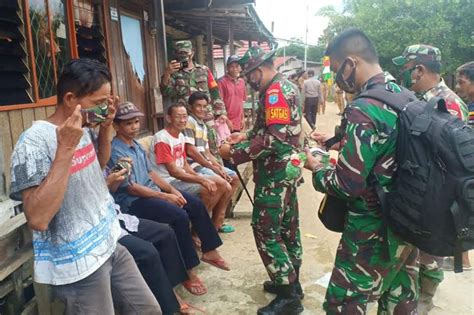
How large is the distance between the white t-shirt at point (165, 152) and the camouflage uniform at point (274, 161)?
0.79 meters

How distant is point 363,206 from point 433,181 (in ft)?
1.23

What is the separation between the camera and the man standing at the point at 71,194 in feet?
5.14

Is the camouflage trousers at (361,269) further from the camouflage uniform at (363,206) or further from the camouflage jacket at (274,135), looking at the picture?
the camouflage jacket at (274,135)

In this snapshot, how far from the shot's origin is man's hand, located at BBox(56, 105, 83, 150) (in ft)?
5.06

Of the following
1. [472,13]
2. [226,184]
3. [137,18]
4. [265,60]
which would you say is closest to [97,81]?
[265,60]

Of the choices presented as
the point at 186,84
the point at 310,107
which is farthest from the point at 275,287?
the point at 310,107

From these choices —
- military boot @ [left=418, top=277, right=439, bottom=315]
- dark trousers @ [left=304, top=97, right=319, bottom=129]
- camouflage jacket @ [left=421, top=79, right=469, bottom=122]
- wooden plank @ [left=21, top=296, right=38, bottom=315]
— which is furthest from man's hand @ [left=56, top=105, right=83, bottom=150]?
dark trousers @ [left=304, top=97, right=319, bottom=129]

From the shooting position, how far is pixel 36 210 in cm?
156

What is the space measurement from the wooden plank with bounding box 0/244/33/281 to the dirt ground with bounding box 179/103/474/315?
1.48 metres

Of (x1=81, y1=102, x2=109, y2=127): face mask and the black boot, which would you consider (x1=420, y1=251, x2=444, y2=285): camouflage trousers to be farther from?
(x1=81, y1=102, x2=109, y2=127): face mask

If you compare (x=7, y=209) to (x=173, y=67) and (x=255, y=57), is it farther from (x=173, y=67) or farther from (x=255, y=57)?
(x=173, y=67)

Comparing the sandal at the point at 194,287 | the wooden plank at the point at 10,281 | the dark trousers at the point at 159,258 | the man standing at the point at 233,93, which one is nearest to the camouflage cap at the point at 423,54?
the dark trousers at the point at 159,258

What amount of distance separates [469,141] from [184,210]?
2.08m

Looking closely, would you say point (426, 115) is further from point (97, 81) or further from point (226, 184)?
point (226, 184)
